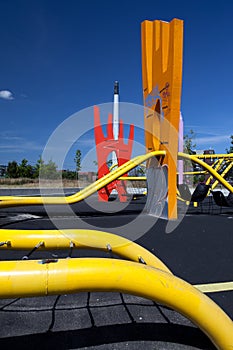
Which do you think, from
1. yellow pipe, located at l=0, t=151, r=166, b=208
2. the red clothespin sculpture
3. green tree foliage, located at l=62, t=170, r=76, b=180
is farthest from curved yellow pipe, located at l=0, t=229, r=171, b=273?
green tree foliage, located at l=62, t=170, r=76, b=180

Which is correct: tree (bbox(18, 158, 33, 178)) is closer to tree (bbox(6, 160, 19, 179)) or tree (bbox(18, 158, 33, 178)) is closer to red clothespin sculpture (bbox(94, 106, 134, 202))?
tree (bbox(6, 160, 19, 179))

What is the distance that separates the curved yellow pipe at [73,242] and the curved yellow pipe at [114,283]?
758 mm

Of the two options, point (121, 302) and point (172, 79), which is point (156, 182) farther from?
point (121, 302)

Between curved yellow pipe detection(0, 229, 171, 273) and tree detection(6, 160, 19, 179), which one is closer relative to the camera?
curved yellow pipe detection(0, 229, 171, 273)

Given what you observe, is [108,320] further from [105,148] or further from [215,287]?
[105,148]

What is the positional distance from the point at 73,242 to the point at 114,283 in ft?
3.28

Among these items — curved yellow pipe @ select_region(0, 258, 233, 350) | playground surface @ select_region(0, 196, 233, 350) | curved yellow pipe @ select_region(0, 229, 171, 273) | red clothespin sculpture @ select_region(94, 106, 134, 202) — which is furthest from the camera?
red clothespin sculpture @ select_region(94, 106, 134, 202)

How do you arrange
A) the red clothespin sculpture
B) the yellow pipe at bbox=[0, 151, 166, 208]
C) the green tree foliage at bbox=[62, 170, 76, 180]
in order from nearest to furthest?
the yellow pipe at bbox=[0, 151, 166, 208] → the red clothespin sculpture → the green tree foliage at bbox=[62, 170, 76, 180]

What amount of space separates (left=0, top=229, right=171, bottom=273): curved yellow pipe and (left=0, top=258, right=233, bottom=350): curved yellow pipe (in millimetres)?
758

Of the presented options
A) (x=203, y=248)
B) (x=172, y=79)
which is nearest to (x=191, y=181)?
(x=172, y=79)

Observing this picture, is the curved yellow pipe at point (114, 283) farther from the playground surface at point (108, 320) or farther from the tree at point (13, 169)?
the tree at point (13, 169)

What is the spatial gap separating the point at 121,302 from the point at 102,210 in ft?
19.1

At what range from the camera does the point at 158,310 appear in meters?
2.10

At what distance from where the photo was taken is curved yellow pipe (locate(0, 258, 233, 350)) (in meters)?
1.33
